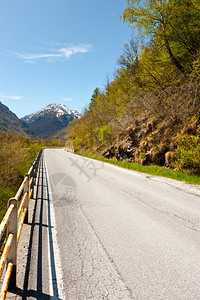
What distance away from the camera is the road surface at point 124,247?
2.69 metres

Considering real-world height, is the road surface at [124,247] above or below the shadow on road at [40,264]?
above

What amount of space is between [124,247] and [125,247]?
2cm

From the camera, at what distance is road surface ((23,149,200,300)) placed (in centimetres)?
269

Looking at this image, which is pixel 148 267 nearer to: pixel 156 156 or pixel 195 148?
pixel 195 148

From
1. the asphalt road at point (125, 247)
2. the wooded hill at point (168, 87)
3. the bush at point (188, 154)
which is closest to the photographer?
the asphalt road at point (125, 247)

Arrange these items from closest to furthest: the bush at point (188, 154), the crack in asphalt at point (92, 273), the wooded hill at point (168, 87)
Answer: the crack in asphalt at point (92, 273) → the bush at point (188, 154) → the wooded hill at point (168, 87)

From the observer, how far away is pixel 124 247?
12.3ft

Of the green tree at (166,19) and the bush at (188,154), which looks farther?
the green tree at (166,19)

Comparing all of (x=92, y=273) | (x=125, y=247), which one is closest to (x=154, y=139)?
(x=125, y=247)

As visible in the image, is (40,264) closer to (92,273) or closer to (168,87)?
(92,273)

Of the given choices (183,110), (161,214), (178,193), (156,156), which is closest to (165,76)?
(183,110)

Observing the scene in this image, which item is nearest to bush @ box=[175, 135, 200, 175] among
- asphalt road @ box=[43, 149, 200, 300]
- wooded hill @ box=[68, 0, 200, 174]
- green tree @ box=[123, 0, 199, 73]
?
wooded hill @ box=[68, 0, 200, 174]

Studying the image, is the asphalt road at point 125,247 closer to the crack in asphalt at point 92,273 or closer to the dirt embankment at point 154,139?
the crack in asphalt at point 92,273

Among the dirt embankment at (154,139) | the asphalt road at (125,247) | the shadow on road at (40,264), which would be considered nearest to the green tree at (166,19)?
the dirt embankment at (154,139)
